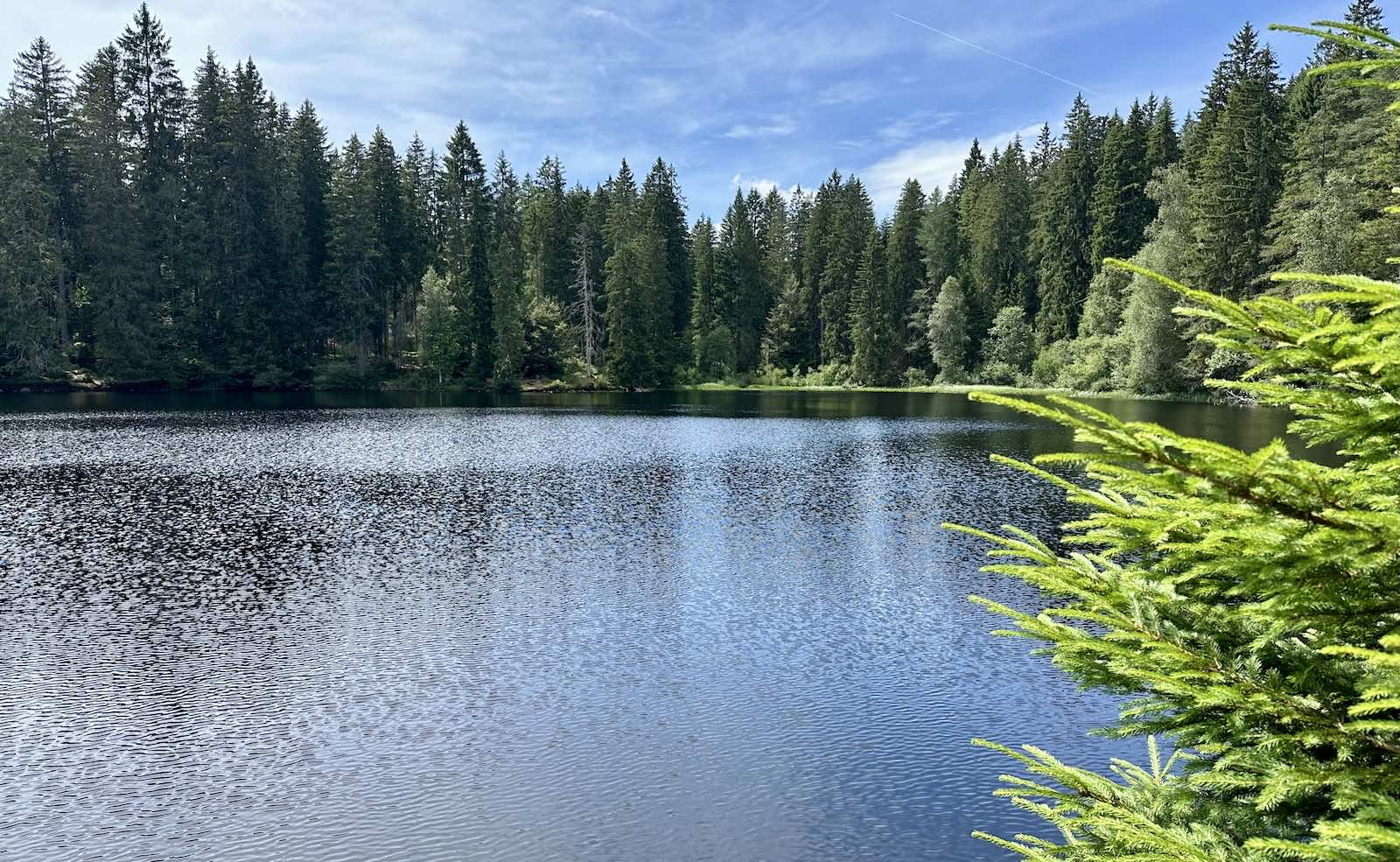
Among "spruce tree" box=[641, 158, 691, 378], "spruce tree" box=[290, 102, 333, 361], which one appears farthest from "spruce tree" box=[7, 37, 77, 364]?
"spruce tree" box=[641, 158, 691, 378]

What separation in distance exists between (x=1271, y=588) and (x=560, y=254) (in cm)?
10677

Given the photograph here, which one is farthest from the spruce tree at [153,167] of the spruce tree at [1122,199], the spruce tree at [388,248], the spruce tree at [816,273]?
the spruce tree at [1122,199]

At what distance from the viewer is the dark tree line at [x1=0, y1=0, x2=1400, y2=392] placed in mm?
65625

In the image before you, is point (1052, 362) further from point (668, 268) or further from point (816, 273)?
point (668, 268)

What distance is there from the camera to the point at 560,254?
106 meters

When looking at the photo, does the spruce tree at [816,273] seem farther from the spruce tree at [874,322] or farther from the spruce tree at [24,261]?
the spruce tree at [24,261]

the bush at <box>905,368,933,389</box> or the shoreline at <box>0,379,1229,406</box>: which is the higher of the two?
the bush at <box>905,368,933,389</box>

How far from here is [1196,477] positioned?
8.21ft

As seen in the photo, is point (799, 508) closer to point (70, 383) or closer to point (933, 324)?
point (933, 324)

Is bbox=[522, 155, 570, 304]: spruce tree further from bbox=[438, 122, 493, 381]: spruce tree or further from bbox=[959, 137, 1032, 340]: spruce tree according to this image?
bbox=[959, 137, 1032, 340]: spruce tree

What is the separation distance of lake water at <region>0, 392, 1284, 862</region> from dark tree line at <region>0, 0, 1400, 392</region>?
159 feet

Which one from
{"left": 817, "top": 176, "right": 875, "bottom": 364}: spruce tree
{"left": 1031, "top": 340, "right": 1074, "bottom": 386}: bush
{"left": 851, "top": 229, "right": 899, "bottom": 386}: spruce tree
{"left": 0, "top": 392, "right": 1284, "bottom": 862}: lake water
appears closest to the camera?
{"left": 0, "top": 392, "right": 1284, "bottom": 862}: lake water

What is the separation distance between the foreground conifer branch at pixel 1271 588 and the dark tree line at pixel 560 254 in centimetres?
6169

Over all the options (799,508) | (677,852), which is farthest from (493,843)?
(799,508)
